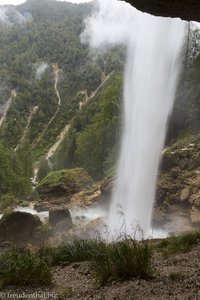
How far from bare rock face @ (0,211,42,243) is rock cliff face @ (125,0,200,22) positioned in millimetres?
18077

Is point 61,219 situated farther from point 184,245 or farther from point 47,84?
point 47,84

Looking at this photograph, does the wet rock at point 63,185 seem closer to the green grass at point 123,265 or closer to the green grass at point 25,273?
the green grass at point 25,273

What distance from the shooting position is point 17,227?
23.2 metres

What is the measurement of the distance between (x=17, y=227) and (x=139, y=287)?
60.2ft

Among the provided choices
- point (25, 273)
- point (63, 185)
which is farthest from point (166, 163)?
point (25, 273)

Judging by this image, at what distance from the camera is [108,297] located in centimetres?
559

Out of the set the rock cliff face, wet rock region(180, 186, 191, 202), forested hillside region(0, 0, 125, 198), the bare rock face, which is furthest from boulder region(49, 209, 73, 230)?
forested hillside region(0, 0, 125, 198)

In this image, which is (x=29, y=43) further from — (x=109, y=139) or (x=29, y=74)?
(x=109, y=139)

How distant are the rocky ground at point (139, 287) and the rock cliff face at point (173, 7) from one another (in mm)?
4322

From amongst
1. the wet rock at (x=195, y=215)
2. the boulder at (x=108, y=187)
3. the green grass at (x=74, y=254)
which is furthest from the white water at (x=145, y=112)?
the green grass at (x=74, y=254)

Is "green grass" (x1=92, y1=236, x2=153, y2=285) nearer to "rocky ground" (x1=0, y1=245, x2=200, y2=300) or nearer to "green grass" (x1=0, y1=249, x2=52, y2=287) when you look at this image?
"rocky ground" (x1=0, y1=245, x2=200, y2=300)

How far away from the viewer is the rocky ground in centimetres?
550

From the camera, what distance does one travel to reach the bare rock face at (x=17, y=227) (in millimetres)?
22750

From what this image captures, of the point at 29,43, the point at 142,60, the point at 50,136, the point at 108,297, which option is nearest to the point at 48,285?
the point at 108,297
